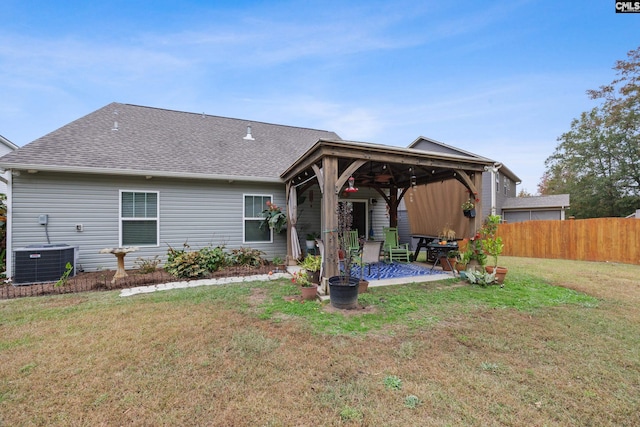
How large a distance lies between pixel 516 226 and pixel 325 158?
987 centimetres

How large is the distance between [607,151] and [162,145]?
87.3ft

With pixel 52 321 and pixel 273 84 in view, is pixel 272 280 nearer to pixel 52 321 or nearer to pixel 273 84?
pixel 52 321

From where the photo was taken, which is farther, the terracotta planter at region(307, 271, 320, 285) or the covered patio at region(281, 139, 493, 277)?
the terracotta planter at region(307, 271, 320, 285)

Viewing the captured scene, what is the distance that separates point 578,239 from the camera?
8.90m

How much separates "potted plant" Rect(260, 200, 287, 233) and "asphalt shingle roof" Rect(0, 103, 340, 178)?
950mm

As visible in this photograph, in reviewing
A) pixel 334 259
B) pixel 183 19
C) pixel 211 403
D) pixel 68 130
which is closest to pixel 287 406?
pixel 211 403

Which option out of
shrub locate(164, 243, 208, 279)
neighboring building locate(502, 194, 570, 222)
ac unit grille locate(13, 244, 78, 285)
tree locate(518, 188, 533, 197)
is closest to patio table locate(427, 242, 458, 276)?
shrub locate(164, 243, 208, 279)

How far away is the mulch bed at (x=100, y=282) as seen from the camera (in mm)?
4723

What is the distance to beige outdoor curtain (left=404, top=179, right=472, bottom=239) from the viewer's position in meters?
6.74

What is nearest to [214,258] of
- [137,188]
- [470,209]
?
[137,188]

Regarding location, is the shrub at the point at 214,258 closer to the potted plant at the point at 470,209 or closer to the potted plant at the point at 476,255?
the potted plant at the point at 476,255

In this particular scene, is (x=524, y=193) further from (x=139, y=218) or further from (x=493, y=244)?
(x=139, y=218)

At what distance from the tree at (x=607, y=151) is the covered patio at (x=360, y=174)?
1603 centimetres

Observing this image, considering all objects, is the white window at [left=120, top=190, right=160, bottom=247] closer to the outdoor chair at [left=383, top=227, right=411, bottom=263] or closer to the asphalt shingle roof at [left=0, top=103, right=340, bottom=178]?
the asphalt shingle roof at [left=0, top=103, right=340, bottom=178]
